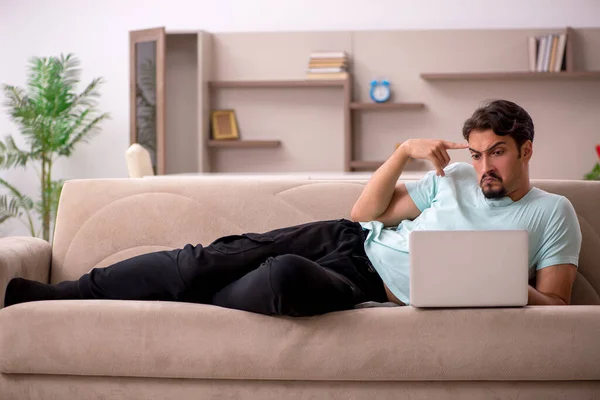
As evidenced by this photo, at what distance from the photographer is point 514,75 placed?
21.0 feet

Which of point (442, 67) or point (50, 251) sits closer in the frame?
point (50, 251)

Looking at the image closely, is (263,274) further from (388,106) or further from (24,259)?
(388,106)

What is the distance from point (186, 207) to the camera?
8.58 feet

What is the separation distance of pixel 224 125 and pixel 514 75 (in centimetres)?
240

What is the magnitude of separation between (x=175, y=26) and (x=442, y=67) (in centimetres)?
231

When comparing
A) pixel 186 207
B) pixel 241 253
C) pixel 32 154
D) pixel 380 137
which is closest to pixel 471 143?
pixel 241 253

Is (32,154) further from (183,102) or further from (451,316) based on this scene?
(451,316)

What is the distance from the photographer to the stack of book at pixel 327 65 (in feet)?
21.4

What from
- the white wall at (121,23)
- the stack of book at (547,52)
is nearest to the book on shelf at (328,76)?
the white wall at (121,23)

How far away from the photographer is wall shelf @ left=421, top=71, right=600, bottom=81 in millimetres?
6367

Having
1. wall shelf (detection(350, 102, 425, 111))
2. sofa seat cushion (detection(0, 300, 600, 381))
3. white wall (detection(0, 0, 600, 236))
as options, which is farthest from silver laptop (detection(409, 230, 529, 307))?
white wall (detection(0, 0, 600, 236))

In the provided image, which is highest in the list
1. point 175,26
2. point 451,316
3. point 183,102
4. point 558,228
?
point 175,26

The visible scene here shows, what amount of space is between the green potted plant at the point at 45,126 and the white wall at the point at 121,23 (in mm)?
126

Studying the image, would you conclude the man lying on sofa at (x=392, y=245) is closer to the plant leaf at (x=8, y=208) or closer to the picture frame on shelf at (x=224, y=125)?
the picture frame on shelf at (x=224, y=125)
